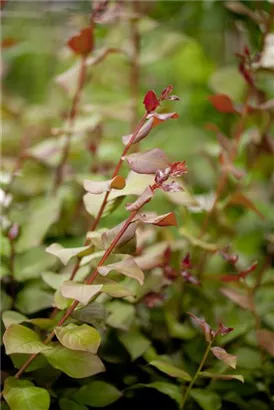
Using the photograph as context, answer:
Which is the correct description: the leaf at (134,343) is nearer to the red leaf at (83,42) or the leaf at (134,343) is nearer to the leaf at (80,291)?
the leaf at (80,291)

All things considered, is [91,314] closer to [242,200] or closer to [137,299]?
[137,299]

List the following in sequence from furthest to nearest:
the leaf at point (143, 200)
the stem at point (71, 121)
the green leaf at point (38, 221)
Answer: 1. the stem at point (71, 121)
2. the green leaf at point (38, 221)
3. the leaf at point (143, 200)

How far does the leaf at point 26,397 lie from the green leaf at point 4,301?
0.13 metres

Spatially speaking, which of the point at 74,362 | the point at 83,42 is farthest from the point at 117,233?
the point at 83,42

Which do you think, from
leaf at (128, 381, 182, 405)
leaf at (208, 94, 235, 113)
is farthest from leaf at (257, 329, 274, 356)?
leaf at (208, 94, 235, 113)

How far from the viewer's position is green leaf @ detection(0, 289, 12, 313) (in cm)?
73

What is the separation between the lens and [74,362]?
A: 0.63 meters

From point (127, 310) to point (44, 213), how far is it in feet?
0.64

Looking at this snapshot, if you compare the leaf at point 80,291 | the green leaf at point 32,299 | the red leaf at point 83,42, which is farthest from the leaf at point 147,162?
the red leaf at point 83,42

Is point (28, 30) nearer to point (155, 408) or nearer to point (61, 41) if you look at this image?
point (61, 41)

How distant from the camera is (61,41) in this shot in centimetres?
191

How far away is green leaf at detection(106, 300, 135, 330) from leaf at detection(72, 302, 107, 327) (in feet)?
0.23

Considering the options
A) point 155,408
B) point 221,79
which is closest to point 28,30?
point 221,79

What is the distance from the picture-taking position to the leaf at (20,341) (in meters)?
0.59
